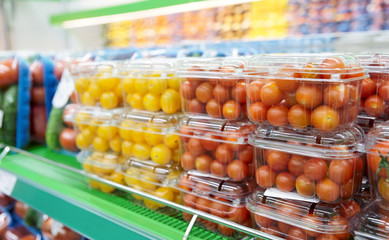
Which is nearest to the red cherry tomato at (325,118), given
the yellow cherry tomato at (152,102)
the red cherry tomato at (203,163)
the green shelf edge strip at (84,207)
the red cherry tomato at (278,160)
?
the red cherry tomato at (278,160)

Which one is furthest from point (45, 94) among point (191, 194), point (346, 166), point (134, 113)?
point (346, 166)

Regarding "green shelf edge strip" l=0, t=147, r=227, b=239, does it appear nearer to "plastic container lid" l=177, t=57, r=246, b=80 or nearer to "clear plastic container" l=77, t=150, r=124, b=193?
"clear plastic container" l=77, t=150, r=124, b=193

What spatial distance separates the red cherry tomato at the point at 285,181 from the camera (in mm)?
816

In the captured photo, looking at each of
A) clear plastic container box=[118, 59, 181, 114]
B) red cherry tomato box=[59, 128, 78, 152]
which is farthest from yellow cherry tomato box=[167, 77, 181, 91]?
red cherry tomato box=[59, 128, 78, 152]

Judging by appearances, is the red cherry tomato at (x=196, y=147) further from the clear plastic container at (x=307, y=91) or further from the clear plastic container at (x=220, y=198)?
the clear plastic container at (x=307, y=91)

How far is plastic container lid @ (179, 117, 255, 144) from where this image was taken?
0.94 meters

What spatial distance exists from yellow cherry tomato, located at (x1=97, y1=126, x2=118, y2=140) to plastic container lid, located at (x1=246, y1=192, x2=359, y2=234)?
71 centimetres

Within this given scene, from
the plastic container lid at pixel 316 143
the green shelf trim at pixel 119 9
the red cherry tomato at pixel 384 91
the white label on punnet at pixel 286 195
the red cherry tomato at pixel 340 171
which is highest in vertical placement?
the green shelf trim at pixel 119 9

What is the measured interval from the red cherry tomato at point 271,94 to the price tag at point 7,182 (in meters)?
1.21

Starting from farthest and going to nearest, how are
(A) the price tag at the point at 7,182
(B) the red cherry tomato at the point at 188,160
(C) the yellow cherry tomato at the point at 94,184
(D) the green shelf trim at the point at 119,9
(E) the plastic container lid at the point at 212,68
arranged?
1. (D) the green shelf trim at the point at 119,9
2. (A) the price tag at the point at 7,182
3. (C) the yellow cherry tomato at the point at 94,184
4. (B) the red cherry tomato at the point at 188,160
5. (E) the plastic container lid at the point at 212,68

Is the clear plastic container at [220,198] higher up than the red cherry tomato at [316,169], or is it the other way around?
the red cherry tomato at [316,169]

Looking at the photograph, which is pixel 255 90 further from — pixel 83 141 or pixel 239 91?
pixel 83 141

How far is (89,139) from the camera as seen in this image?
142cm

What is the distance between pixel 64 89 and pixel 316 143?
129cm
